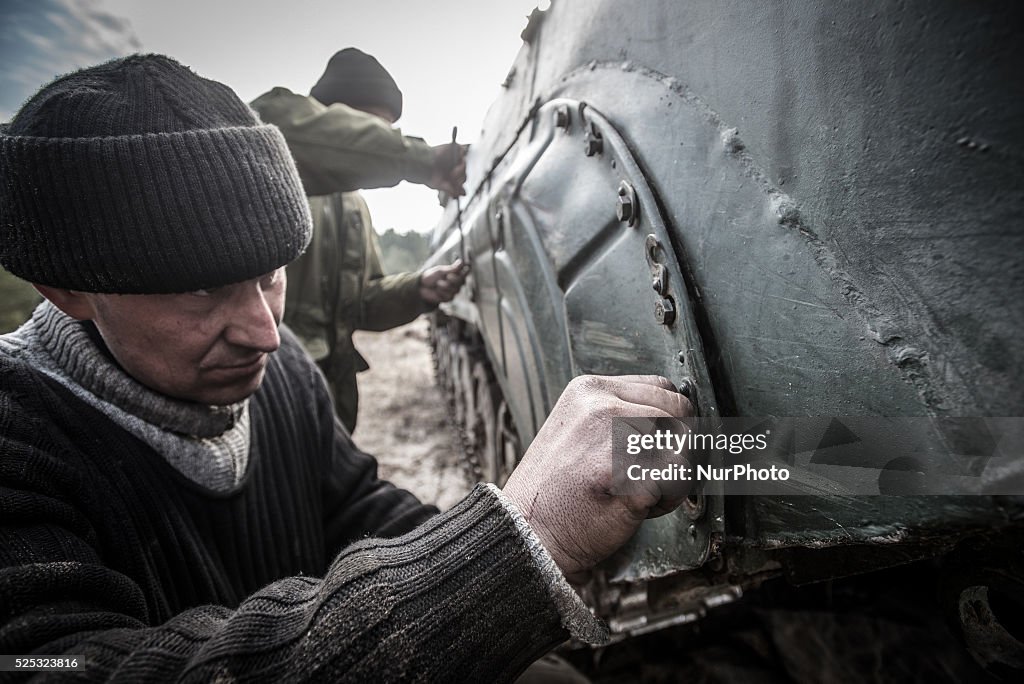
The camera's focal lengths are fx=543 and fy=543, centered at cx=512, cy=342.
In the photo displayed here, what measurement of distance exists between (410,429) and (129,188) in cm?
479

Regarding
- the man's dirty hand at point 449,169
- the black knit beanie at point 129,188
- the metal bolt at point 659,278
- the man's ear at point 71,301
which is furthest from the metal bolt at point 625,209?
the man's dirty hand at point 449,169

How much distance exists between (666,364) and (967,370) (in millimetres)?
435

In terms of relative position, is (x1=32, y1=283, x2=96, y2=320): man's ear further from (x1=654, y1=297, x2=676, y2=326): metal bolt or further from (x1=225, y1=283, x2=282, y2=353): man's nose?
(x1=654, y1=297, x2=676, y2=326): metal bolt

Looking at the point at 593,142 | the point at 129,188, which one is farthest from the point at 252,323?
the point at 593,142

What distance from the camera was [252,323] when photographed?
119cm

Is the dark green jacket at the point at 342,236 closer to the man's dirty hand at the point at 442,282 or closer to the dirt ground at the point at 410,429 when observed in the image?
the man's dirty hand at the point at 442,282

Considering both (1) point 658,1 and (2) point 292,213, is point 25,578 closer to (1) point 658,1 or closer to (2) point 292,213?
(2) point 292,213

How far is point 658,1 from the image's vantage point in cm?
90

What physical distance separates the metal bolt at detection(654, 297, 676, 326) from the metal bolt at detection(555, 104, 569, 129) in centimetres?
55

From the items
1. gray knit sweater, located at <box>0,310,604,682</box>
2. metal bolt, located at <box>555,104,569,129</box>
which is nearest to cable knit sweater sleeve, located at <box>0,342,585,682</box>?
gray knit sweater, located at <box>0,310,604,682</box>

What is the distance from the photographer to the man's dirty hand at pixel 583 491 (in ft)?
2.50

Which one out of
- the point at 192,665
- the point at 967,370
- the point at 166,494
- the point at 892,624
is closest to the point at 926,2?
the point at 967,370

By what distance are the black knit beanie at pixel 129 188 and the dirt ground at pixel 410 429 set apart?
8.99 feet

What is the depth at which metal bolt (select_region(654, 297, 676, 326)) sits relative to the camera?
868mm
